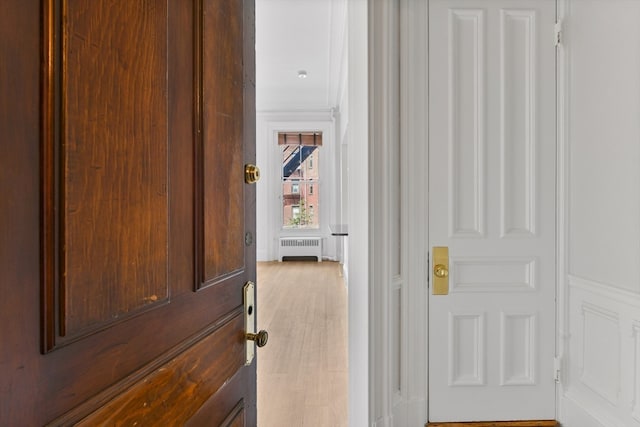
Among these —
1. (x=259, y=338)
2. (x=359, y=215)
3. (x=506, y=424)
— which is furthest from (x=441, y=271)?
(x=259, y=338)

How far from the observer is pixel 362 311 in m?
1.88

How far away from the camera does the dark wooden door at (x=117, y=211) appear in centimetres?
43

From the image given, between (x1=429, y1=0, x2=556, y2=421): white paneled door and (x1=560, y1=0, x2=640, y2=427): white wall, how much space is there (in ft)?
0.29

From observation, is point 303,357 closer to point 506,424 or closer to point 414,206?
point 506,424

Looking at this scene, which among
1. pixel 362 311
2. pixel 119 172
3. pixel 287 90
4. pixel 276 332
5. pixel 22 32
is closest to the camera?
pixel 22 32

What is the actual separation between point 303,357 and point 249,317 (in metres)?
2.28

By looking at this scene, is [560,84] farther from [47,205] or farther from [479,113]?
[47,205]

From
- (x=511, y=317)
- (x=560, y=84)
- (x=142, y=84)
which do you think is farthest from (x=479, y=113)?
(x=142, y=84)

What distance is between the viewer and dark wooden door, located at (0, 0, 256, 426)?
433mm

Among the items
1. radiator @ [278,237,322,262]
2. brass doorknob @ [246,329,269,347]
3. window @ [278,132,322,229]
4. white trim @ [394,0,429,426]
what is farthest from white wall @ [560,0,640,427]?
window @ [278,132,322,229]

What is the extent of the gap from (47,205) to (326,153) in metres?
8.41

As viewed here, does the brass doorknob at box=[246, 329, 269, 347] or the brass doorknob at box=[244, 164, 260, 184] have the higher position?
the brass doorknob at box=[244, 164, 260, 184]

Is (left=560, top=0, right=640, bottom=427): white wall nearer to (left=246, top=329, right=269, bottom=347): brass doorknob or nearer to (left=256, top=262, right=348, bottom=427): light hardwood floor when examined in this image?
(left=256, top=262, right=348, bottom=427): light hardwood floor

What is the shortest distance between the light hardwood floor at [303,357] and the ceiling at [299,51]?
3.44m
